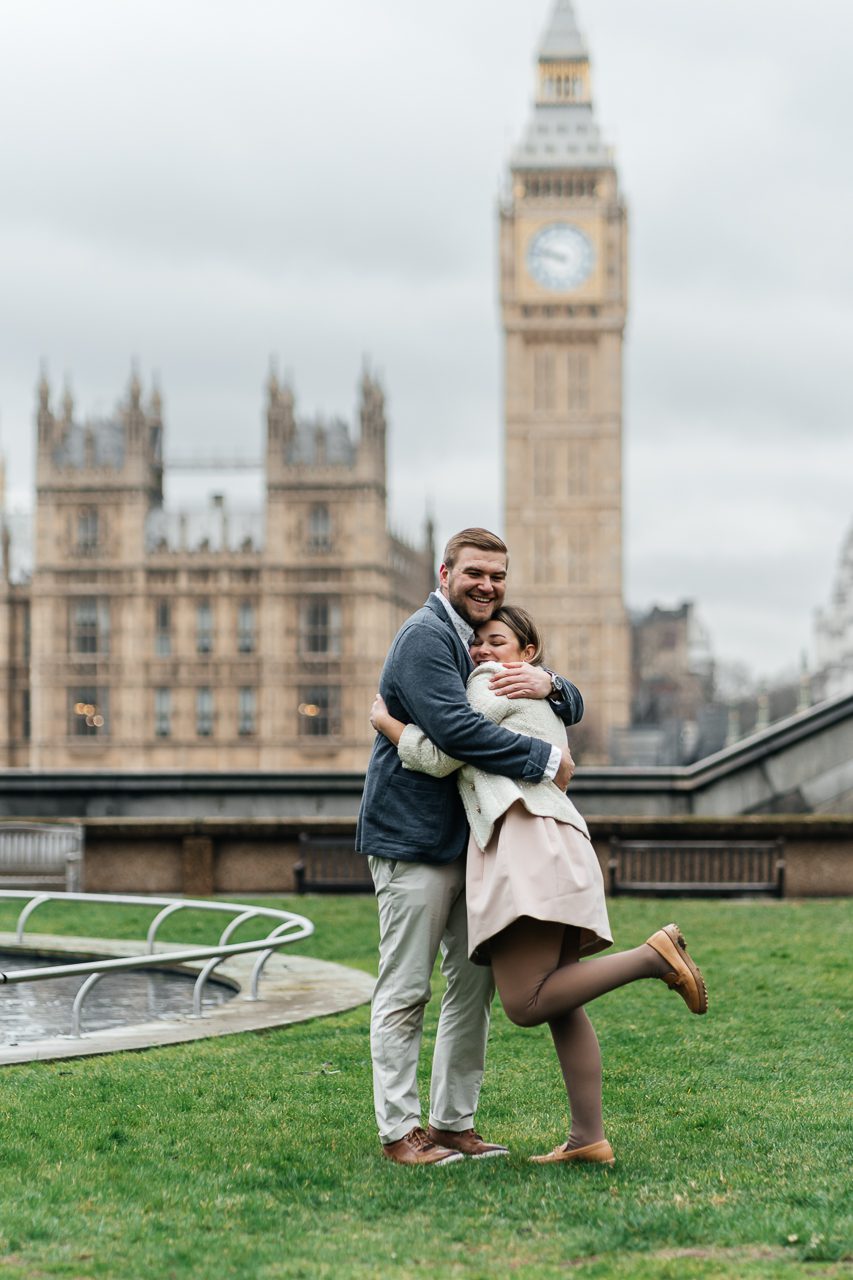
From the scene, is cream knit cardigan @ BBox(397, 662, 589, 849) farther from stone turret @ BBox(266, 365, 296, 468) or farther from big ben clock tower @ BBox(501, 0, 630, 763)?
big ben clock tower @ BBox(501, 0, 630, 763)

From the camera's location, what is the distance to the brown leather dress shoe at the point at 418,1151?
510 centimetres

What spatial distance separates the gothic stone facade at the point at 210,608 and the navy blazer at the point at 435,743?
79007 millimetres

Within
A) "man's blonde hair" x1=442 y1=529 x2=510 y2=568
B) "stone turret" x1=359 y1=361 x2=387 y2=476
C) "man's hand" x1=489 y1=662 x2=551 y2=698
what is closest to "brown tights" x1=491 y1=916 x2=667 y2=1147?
"man's hand" x1=489 y1=662 x2=551 y2=698

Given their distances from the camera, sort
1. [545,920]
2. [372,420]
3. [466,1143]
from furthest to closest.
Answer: [372,420]
[466,1143]
[545,920]

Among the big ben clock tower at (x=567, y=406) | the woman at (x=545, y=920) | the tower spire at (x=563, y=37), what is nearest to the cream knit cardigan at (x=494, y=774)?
the woman at (x=545, y=920)

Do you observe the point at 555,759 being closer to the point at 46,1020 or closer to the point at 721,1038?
the point at 721,1038

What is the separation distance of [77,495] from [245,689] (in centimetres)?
1337

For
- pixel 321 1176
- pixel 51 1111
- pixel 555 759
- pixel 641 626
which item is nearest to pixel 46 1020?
pixel 51 1111

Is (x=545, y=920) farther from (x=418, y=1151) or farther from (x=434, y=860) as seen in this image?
(x=418, y=1151)

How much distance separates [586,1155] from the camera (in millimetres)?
5020

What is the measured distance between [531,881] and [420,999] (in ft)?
1.94

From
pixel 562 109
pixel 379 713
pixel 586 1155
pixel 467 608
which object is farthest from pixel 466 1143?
pixel 562 109

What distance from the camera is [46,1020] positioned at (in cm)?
853

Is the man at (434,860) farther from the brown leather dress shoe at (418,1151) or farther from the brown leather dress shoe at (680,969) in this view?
the brown leather dress shoe at (680,969)
